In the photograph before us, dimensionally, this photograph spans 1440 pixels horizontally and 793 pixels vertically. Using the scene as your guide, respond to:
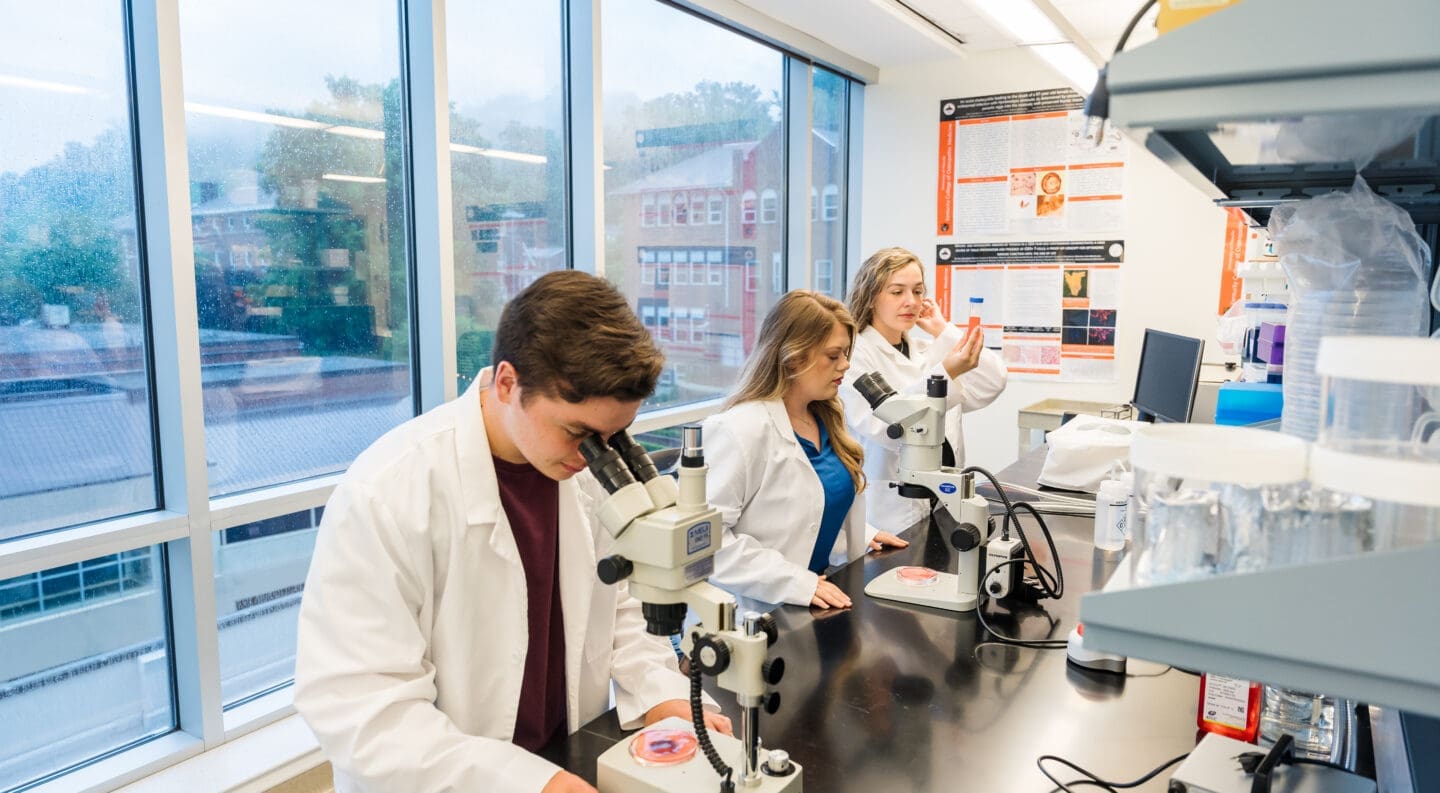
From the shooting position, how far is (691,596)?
1098mm

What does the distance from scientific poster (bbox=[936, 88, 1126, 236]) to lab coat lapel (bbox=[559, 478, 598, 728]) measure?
3.82 m

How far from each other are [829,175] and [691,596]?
440 cm

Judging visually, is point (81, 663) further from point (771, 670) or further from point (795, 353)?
point (771, 670)

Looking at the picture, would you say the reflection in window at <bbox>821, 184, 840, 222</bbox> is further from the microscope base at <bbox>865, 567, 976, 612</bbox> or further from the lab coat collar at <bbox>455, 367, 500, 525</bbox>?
the lab coat collar at <bbox>455, 367, 500, 525</bbox>

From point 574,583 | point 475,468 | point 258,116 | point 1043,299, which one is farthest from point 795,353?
point 1043,299

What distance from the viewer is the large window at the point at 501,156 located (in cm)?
303

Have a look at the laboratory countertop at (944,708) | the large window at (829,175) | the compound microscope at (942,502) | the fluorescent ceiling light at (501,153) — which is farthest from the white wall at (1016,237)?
the laboratory countertop at (944,708)

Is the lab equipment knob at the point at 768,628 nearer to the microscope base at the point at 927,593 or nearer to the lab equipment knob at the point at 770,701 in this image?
the lab equipment knob at the point at 770,701

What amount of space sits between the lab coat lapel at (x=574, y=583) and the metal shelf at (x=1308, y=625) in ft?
3.20

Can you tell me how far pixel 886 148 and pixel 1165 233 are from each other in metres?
1.52

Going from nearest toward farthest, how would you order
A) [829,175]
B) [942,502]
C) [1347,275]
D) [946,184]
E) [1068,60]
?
[1347,275], [942,502], [1068,60], [946,184], [829,175]

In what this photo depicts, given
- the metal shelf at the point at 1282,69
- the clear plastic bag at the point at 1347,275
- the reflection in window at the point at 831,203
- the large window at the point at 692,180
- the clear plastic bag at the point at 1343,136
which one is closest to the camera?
the metal shelf at the point at 1282,69

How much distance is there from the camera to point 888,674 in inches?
58.7

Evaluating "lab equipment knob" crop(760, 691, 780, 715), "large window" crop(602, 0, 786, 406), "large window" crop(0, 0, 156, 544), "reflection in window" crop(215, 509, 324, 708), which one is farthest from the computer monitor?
"large window" crop(0, 0, 156, 544)
